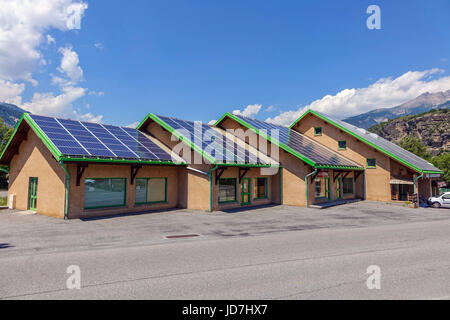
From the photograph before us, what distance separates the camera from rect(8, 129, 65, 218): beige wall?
15117 millimetres

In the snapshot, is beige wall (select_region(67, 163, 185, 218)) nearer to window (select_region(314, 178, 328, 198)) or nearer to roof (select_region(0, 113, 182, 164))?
roof (select_region(0, 113, 182, 164))

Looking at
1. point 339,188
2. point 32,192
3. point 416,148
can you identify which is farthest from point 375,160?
point 416,148

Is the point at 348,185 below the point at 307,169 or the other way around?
below

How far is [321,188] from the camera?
2433 centimetres

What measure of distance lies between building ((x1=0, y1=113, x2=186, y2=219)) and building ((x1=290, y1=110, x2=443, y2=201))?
56.8 feet

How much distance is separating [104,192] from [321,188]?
57.9 ft

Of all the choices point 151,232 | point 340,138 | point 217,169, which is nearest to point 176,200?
point 217,169

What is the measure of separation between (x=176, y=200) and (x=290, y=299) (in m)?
15.5

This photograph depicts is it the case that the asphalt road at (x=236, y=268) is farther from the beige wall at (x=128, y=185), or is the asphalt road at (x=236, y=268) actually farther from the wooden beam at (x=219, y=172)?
the wooden beam at (x=219, y=172)

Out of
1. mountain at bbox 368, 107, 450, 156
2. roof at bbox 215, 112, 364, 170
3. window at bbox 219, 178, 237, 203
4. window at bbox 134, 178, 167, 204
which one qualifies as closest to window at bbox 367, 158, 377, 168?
roof at bbox 215, 112, 364, 170

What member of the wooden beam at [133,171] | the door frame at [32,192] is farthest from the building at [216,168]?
the door frame at [32,192]

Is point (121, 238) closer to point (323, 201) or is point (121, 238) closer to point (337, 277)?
point (337, 277)

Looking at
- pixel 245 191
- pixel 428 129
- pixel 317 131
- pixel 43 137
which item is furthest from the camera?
pixel 428 129

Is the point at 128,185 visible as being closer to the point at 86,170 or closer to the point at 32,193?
the point at 86,170
